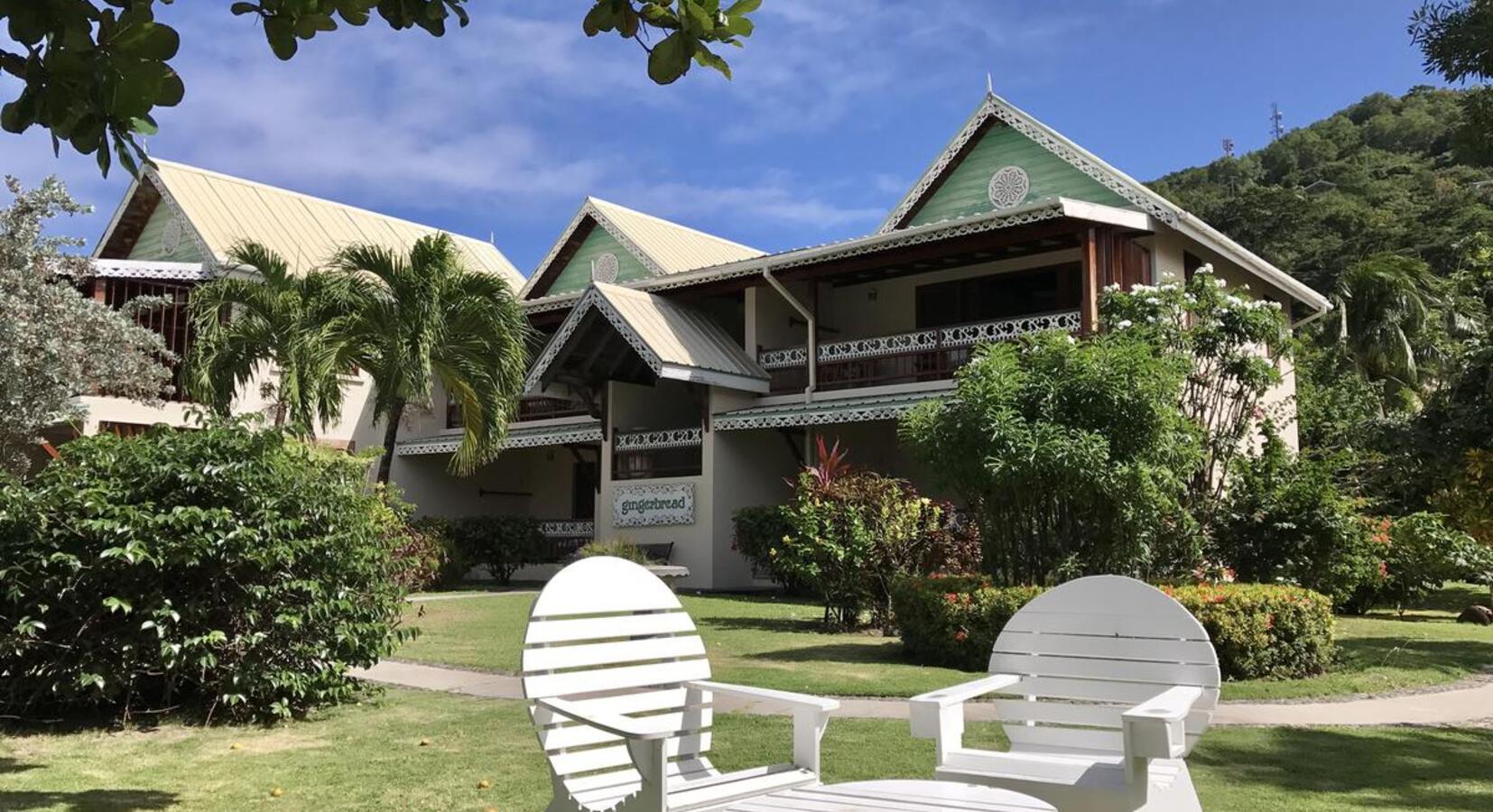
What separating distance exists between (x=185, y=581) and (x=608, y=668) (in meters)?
4.08

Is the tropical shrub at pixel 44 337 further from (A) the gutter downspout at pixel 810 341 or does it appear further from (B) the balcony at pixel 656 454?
(A) the gutter downspout at pixel 810 341

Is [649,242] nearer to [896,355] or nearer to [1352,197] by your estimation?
[896,355]

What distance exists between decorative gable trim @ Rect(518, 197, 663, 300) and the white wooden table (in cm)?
2103

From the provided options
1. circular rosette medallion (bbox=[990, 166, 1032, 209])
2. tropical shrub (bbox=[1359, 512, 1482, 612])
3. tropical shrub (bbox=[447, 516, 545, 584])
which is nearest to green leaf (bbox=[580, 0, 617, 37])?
tropical shrub (bbox=[1359, 512, 1482, 612])

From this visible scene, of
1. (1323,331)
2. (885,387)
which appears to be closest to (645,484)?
A: (885,387)

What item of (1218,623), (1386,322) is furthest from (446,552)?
(1386,322)

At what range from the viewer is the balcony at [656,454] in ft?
69.6

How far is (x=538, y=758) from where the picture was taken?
6.36 m

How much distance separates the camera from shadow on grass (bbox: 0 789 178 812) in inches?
207

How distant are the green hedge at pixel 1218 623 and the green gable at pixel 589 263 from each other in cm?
1591

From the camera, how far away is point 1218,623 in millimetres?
9594

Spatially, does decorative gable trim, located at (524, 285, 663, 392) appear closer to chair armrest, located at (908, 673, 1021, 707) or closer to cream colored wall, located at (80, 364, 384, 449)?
cream colored wall, located at (80, 364, 384, 449)

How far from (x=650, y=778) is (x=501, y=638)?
9294mm

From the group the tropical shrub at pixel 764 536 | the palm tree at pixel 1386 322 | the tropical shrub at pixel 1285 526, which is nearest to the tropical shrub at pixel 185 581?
the tropical shrub at pixel 1285 526
